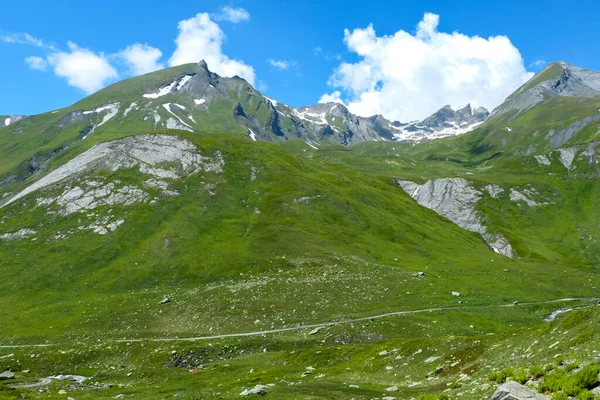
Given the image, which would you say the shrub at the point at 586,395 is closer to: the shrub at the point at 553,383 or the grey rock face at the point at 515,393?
the grey rock face at the point at 515,393

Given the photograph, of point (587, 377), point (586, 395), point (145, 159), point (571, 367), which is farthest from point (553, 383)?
point (145, 159)

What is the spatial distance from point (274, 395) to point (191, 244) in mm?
97675

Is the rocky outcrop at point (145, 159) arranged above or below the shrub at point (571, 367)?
above

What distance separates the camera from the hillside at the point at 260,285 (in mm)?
37594

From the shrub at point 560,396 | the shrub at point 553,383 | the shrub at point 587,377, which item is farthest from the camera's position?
the shrub at point 553,383

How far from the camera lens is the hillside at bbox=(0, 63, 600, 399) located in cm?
3759

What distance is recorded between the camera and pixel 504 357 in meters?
30.1

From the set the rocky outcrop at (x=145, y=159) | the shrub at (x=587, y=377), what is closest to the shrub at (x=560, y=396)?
the shrub at (x=587, y=377)

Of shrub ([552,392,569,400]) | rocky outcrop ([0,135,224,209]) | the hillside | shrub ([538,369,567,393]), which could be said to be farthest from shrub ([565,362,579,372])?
rocky outcrop ([0,135,224,209])

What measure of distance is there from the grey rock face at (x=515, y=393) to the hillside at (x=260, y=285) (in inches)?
62.2

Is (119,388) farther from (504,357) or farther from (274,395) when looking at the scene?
(504,357)

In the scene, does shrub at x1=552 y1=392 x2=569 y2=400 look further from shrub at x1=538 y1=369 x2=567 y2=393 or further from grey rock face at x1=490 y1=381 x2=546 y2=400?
shrub at x1=538 y1=369 x2=567 y2=393

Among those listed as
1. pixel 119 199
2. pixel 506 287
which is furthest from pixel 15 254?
pixel 506 287

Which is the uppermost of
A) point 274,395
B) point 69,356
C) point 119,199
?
point 119,199
